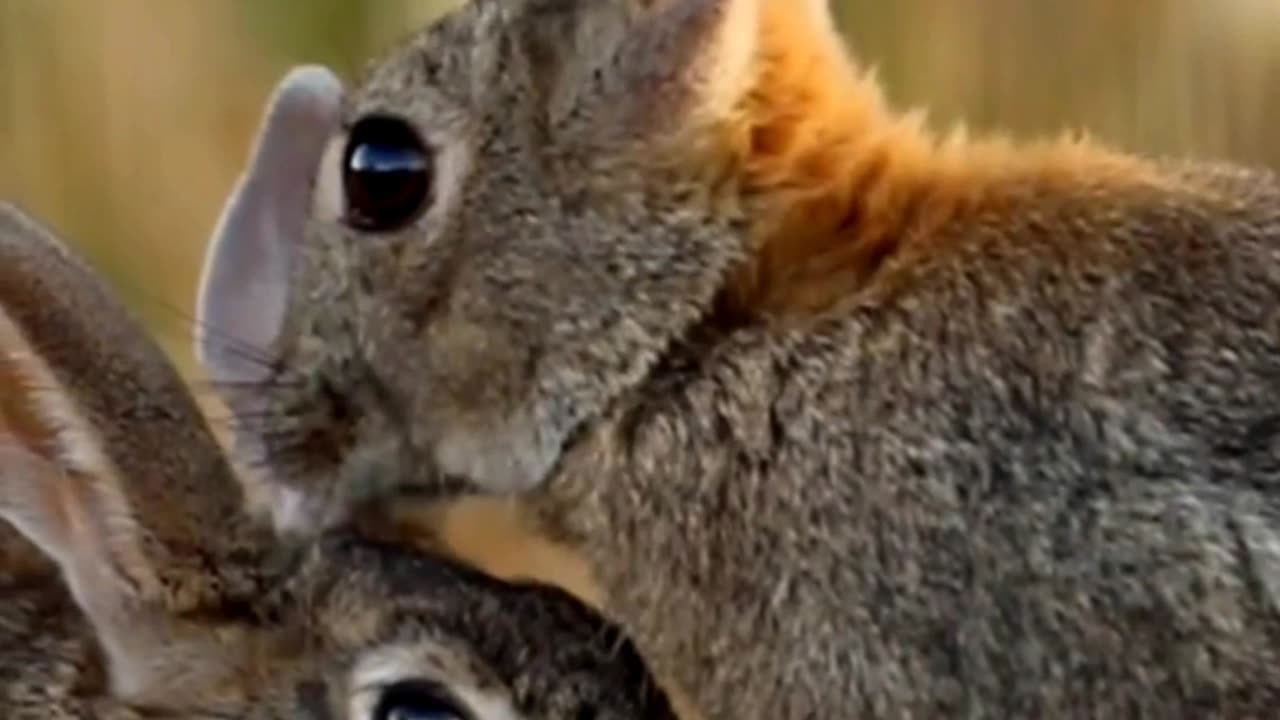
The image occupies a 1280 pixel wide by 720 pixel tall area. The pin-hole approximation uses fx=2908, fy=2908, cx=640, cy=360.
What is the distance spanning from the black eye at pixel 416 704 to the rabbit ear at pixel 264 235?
0.66 feet

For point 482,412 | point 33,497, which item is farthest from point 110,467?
point 482,412

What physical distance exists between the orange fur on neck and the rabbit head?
0.03ft

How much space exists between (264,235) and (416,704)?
12.0 inches

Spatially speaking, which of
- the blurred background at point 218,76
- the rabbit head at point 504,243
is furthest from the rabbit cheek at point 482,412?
the blurred background at point 218,76

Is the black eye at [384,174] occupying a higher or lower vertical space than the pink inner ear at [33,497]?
higher

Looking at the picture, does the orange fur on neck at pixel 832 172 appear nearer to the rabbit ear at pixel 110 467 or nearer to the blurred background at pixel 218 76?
the rabbit ear at pixel 110 467

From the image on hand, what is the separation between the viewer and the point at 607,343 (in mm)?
1283

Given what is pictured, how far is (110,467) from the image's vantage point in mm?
1316

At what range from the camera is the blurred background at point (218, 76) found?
6.66 ft

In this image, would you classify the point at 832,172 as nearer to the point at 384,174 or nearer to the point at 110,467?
the point at 384,174

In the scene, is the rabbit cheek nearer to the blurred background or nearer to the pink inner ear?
the pink inner ear

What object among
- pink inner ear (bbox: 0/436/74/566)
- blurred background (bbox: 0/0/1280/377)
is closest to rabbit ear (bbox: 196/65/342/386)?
pink inner ear (bbox: 0/436/74/566)

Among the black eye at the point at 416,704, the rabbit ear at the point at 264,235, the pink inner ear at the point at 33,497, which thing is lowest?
the black eye at the point at 416,704

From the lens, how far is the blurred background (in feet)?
6.66
